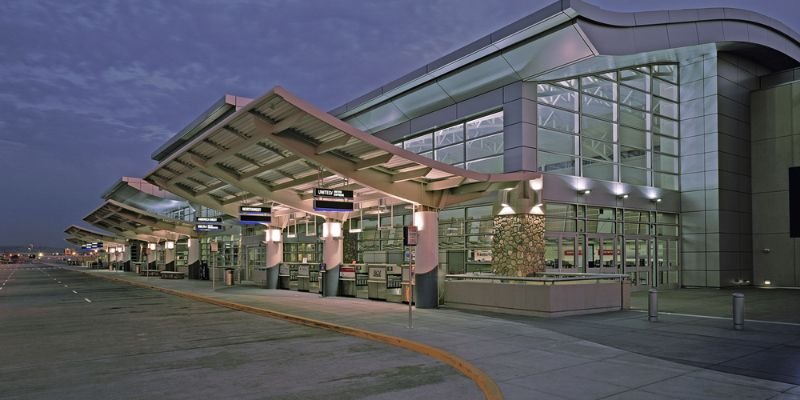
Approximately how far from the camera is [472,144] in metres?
26.1

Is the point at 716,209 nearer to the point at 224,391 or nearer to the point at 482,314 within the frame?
the point at 482,314

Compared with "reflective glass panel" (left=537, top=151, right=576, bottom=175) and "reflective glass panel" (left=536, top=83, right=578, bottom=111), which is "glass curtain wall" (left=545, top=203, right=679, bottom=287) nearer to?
"reflective glass panel" (left=537, top=151, right=576, bottom=175)

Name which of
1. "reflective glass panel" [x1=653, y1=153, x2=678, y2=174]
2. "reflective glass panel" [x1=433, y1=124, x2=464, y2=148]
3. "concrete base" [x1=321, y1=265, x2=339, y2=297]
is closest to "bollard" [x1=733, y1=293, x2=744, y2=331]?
"reflective glass panel" [x1=433, y1=124, x2=464, y2=148]

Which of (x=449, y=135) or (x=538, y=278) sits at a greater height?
(x=449, y=135)

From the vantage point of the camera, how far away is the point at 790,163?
29.2 m

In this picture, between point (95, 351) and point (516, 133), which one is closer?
point (95, 351)

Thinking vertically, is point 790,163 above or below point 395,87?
below

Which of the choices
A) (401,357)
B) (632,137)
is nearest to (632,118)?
(632,137)

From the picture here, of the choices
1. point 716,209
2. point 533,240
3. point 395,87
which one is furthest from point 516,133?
point 716,209

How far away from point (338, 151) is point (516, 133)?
8.62 meters

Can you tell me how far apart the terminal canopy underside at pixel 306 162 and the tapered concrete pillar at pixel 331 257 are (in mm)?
521

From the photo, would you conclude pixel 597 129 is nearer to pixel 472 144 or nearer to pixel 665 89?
pixel 472 144

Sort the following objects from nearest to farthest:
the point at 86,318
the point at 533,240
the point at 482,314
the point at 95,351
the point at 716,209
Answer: the point at 95,351 → the point at 482,314 → the point at 86,318 → the point at 533,240 → the point at 716,209

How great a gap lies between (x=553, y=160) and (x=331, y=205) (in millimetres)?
10082
